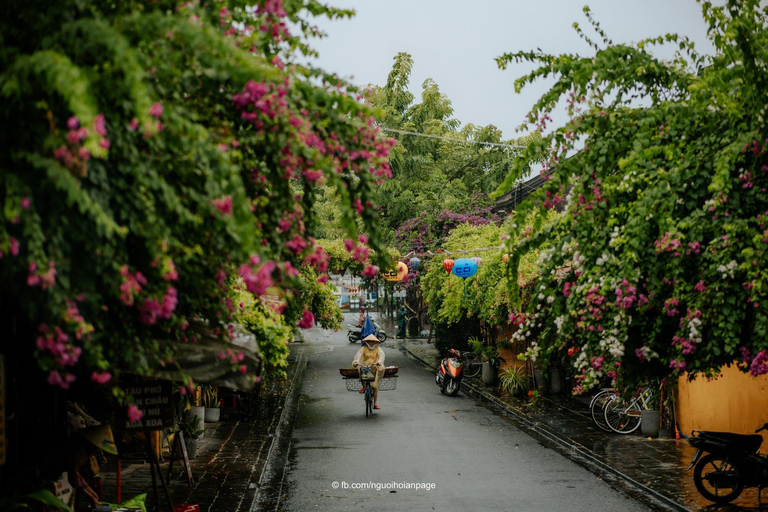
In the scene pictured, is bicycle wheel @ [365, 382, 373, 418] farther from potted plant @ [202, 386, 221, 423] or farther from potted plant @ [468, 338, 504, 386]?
potted plant @ [468, 338, 504, 386]

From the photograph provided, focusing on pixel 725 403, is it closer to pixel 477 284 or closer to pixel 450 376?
pixel 477 284

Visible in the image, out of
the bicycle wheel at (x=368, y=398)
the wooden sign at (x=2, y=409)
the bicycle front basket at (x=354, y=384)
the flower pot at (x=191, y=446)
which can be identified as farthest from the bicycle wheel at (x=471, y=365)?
the wooden sign at (x=2, y=409)

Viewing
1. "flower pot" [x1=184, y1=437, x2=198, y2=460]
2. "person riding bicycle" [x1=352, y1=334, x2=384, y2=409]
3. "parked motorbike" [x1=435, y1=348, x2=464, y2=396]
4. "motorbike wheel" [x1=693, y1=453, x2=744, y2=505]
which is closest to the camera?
"motorbike wheel" [x1=693, y1=453, x2=744, y2=505]

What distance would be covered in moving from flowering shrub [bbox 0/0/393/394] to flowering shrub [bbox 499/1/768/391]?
329 centimetres

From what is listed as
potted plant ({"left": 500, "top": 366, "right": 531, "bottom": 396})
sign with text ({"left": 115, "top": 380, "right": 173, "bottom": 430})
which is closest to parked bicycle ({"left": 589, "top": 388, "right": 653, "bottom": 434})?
potted plant ({"left": 500, "top": 366, "right": 531, "bottom": 396})

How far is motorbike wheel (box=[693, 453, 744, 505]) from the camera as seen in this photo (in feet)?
33.1

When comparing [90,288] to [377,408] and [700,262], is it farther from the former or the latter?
[377,408]

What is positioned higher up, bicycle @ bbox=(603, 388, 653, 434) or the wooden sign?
the wooden sign

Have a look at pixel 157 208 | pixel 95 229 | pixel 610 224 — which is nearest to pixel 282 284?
pixel 157 208

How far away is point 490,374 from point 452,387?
2.41 m

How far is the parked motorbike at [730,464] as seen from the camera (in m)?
9.96

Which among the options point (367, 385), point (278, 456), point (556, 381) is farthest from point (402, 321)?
point (278, 456)

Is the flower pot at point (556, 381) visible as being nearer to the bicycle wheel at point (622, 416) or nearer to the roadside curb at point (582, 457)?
the roadside curb at point (582, 457)

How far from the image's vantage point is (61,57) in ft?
11.2
